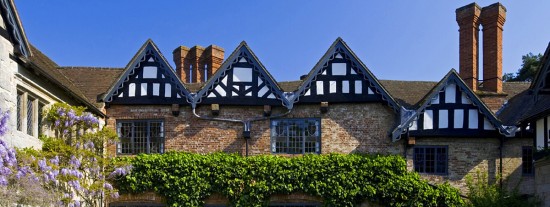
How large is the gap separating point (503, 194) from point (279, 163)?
629 cm

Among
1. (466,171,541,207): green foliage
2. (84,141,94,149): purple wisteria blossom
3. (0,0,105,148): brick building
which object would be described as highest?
(0,0,105,148): brick building

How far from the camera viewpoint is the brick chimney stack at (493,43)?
74.0 ft

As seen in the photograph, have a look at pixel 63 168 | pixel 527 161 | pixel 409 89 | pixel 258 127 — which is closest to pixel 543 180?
pixel 527 161

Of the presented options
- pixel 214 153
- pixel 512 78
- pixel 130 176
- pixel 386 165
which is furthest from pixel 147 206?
pixel 512 78

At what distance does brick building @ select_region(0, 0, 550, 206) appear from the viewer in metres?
20.5

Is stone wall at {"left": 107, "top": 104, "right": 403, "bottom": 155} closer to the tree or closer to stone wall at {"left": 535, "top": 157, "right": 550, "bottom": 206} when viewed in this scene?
stone wall at {"left": 535, "top": 157, "right": 550, "bottom": 206}

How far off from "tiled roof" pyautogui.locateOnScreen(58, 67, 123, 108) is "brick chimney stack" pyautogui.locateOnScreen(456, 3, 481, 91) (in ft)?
37.2

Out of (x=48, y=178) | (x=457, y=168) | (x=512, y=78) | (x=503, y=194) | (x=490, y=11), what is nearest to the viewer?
(x=48, y=178)

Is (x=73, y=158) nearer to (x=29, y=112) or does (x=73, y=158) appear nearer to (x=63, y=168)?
(x=63, y=168)

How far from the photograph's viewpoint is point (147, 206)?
19922 millimetres

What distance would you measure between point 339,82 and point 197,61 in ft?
21.8

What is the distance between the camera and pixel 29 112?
16.1 meters

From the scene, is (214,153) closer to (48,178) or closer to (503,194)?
(48,178)

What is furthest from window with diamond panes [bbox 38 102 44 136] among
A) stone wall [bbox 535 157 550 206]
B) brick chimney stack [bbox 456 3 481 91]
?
brick chimney stack [bbox 456 3 481 91]
